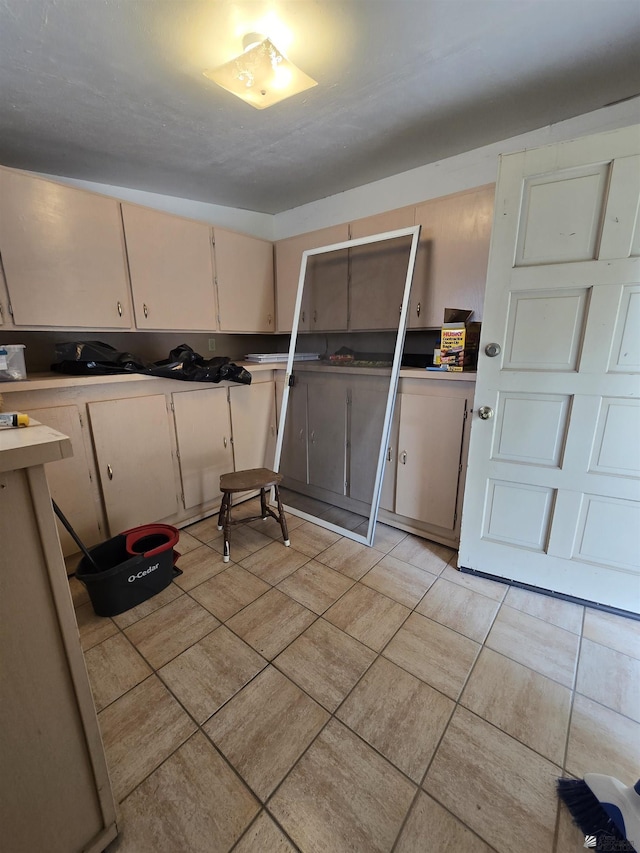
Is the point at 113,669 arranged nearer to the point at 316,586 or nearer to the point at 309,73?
the point at 316,586

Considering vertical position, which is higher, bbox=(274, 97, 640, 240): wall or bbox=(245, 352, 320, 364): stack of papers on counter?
bbox=(274, 97, 640, 240): wall

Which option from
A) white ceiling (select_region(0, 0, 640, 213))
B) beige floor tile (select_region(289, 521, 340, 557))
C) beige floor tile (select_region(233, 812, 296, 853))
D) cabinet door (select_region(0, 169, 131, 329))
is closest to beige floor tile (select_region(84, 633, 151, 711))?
beige floor tile (select_region(233, 812, 296, 853))

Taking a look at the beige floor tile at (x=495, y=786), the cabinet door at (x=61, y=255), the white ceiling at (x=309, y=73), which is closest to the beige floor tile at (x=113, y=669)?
the beige floor tile at (x=495, y=786)

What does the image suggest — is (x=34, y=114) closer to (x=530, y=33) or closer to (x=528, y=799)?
(x=530, y=33)

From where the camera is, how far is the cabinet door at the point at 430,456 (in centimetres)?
214

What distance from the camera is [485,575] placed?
2.03m

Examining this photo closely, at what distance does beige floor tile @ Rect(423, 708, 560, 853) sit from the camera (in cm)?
98

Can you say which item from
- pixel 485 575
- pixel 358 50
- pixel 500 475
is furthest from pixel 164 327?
pixel 485 575

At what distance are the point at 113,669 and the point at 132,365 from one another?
1561 mm

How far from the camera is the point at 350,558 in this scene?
2199 mm

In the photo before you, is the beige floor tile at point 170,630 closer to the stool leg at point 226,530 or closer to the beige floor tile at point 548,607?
the stool leg at point 226,530

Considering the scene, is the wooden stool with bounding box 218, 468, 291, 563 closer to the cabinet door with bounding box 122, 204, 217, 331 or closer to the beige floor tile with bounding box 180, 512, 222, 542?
the beige floor tile with bounding box 180, 512, 222, 542

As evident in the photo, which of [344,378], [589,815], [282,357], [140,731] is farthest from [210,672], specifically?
[282,357]

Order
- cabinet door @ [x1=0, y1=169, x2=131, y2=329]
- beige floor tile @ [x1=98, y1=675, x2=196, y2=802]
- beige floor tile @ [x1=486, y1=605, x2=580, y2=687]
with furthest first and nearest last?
cabinet door @ [x1=0, y1=169, x2=131, y2=329] → beige floor tile @ [x1=486, y1=605, x2=580, y2=687] → beige floor tile @ [x1=98, y1=675, x2=196, y2=802]
